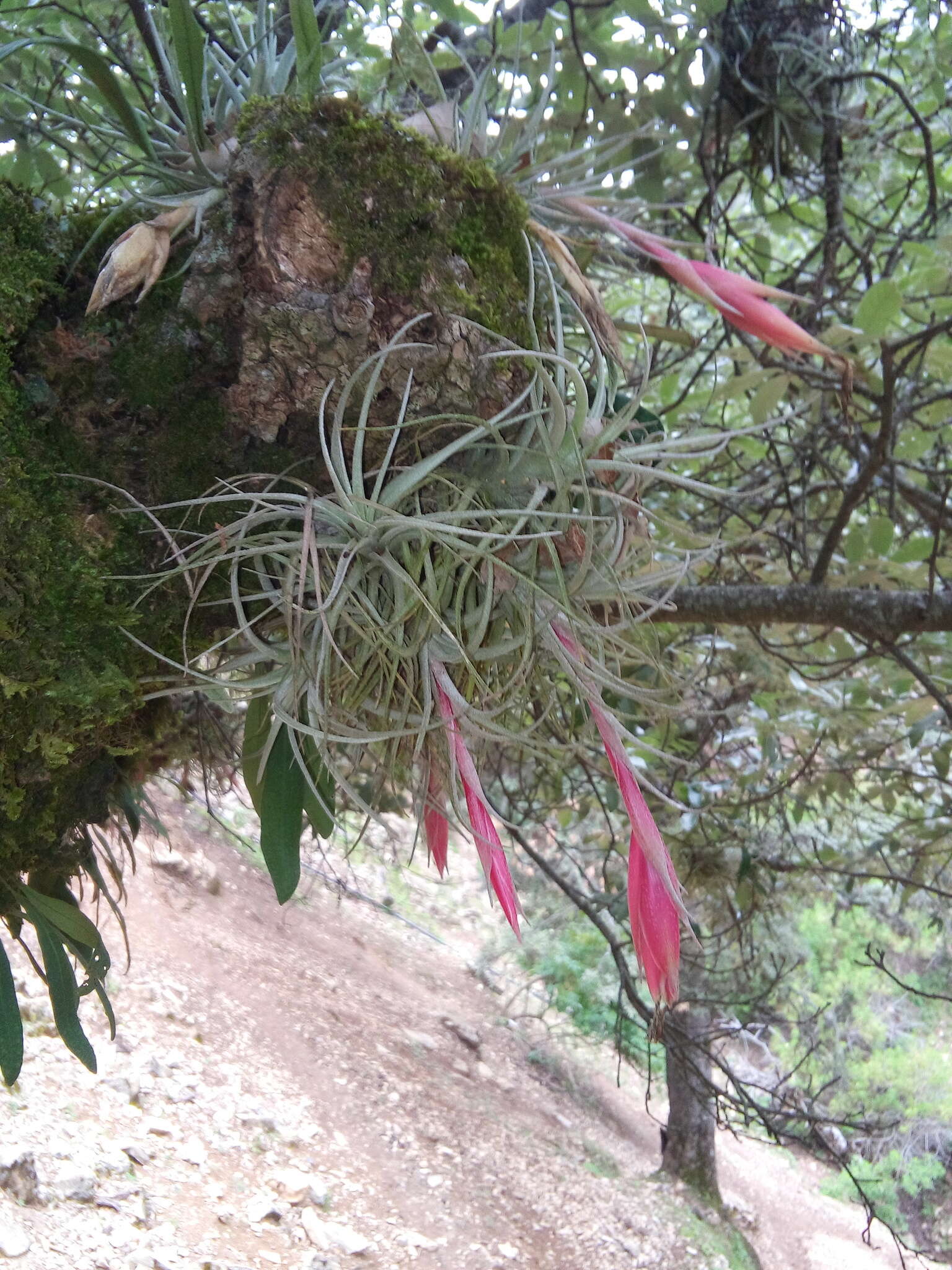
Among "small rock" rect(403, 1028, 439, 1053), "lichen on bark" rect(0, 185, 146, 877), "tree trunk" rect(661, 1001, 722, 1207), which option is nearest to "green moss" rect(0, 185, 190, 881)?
"lichen on bark" rect(0, 185, 146, 877)

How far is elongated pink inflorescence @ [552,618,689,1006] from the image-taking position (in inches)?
19.8

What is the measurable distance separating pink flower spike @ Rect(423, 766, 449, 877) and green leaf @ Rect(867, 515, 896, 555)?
2.93 ft

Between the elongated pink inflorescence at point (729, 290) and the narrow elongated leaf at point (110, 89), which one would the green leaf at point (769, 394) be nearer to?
the elongated pink inflorescence at point (729, 290)

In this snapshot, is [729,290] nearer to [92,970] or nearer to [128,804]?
[128,804]

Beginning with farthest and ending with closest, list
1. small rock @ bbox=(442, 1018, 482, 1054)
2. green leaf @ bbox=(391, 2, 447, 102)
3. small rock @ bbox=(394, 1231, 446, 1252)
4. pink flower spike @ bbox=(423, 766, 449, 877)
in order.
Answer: small rock @ bbox=(442, 1018, 482, 1054), small rock @ bbox=(394, 1231, 446, 1252), green leaf @ bbox=(391, 2, 447, 102), pink flower spike @ bbox=(423, 766, 449, 877)

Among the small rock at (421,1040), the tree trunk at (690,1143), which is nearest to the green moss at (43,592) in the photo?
the small rock at (421,1040)

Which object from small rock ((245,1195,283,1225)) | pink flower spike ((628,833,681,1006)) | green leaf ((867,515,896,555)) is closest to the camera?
pink flower spike ((628,833,681,1006))

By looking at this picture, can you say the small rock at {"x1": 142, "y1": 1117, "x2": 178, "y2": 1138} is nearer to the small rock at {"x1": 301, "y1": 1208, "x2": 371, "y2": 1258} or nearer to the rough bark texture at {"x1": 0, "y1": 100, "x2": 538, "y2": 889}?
the small rock at {"x1": 301, "y1": 1208, "x2": 371, "y2": 1258}

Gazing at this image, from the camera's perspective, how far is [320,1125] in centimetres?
213

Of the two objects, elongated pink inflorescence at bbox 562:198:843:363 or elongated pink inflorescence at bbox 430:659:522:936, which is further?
elongated pink inflorescence at bbox 562:198:843:363

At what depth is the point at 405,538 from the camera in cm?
54

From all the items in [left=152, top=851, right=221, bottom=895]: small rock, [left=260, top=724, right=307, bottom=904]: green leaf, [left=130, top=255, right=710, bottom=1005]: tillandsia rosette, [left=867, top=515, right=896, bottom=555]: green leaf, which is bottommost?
[left=152, top=851, right=221, bottom=895]: small rock

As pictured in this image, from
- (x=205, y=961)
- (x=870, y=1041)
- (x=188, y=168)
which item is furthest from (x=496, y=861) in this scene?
(x=870, y=1041)

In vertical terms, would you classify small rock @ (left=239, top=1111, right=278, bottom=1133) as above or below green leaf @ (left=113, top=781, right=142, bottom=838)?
below
